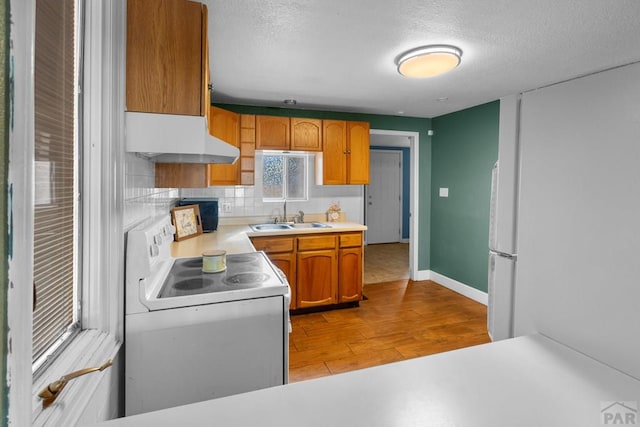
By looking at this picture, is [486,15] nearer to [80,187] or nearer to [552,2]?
[552,2]

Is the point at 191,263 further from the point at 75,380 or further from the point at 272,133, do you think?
the point at 272,133

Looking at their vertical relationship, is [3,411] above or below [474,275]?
above

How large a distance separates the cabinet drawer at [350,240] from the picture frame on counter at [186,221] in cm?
142

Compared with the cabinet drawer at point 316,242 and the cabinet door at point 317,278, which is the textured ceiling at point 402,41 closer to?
the cabinet drawer at point 316,242

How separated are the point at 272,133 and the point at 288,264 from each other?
4.54ft

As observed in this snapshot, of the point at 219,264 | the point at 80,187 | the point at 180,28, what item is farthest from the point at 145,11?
the point at 219,264

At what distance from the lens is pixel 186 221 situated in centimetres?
280

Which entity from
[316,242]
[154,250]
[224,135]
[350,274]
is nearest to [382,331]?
[350,274]

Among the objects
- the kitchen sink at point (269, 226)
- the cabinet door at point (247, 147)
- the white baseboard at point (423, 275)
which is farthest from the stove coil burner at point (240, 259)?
the white baseboard at point (423, 275)

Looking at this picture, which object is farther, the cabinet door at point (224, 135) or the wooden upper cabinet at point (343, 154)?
the wooden upper cabinet at point (343, 154)

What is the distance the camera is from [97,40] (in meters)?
1.09

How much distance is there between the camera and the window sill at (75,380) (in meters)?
0.75

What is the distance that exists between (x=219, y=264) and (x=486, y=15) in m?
1.96

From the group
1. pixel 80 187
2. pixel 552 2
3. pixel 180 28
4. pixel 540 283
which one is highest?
pixel 552 2
